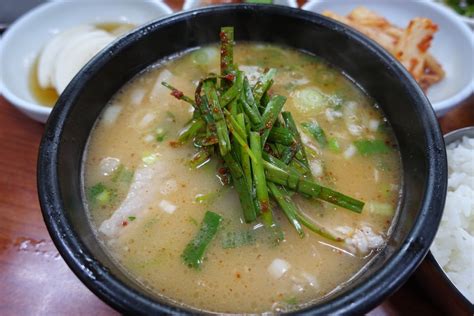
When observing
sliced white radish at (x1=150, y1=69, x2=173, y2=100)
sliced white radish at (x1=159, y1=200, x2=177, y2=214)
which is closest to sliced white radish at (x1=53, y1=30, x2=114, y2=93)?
sliced white radish at (x1=150, y1=69, x2=173, y2=100)

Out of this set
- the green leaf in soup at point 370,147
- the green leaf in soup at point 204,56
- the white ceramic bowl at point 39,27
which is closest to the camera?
the green leaf in soup at point 370,147

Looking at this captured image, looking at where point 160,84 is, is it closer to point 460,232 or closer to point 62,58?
point 62,58

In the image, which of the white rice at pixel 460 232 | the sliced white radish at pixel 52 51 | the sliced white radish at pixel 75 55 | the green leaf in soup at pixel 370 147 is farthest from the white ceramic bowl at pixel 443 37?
the sliced white radish at pixel 52 51

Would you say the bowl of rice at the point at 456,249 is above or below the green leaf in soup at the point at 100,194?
below

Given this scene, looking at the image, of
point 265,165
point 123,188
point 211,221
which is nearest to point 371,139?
point 265,165

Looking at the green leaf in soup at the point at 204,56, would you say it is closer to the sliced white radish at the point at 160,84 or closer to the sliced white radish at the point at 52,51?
the sliced white radish at the point at 160,84

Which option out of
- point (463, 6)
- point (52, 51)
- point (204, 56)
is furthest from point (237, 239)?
point (463, 6)

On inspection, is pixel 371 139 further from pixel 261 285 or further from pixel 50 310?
pixel 50 310
